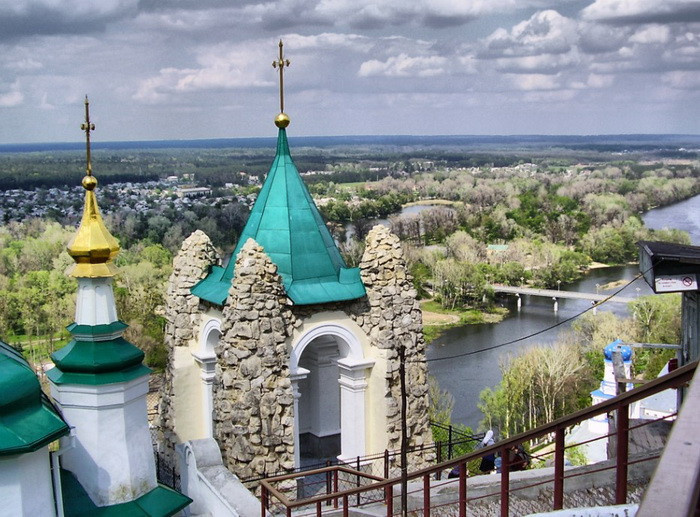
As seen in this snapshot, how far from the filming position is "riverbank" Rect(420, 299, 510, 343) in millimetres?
46875

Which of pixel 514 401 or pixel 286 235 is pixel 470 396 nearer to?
pixel 514 401

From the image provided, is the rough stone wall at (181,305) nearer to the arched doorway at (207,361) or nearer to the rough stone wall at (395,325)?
the arched doorway at (207,361)

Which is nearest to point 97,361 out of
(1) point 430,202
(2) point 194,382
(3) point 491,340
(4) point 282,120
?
(2) point 194,382

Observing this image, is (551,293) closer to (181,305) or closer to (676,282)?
(181,305)

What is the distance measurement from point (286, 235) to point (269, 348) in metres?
1.31

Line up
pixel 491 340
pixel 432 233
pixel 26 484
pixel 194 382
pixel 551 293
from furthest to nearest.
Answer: pixel 432 233, pixel 551 293, pixel 491 340, pixel 194 382, pixel 26 484

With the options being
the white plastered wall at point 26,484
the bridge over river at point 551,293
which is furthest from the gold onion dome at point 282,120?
the bridge over river at point 551,293

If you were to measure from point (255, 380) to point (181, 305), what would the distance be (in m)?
1.81

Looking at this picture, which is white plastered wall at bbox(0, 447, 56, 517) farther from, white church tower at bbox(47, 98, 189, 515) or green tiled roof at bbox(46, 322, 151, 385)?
green tiled roof at bbox(46, 322, 151, 385)

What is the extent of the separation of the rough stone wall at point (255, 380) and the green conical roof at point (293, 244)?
1.47 ft

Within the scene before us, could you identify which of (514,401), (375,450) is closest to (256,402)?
(375,450)

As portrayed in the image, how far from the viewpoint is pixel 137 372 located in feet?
22.3

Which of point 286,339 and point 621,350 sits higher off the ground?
point 286,339

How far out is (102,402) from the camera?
6.63 m
